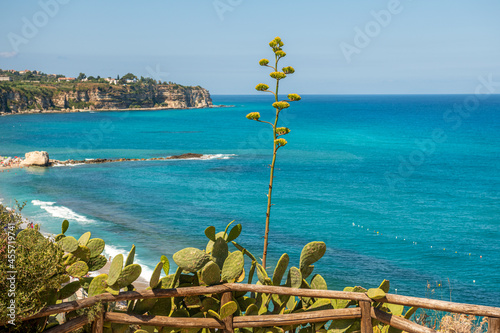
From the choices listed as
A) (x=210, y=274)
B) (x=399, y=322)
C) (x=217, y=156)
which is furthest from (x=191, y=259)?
(x=217, y=156)

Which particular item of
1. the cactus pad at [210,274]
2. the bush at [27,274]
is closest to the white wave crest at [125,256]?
the cactus pad at [210,274]

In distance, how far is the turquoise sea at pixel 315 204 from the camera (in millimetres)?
22391

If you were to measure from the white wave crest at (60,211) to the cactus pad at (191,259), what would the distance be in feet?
79.8

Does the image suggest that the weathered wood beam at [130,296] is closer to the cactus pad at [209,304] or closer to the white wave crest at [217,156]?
the cactus pad at [209,304]

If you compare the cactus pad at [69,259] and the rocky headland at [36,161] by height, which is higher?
the cactus pad at [69,259]

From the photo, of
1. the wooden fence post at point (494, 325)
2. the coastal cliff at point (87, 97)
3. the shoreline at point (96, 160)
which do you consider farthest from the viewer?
the coastal cliff at point (87, 97)

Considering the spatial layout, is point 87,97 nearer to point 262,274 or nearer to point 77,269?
point 77,269

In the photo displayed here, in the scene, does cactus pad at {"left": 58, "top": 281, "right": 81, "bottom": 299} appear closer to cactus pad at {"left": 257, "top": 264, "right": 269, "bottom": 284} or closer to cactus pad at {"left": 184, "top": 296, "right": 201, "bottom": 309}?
cactus pad at {"left": 184, "top": 296, "right": 201, "bottom": 309}

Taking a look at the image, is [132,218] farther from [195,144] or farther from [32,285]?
[195,144]

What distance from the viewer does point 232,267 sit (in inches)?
160

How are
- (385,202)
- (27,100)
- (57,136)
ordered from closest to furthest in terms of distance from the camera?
(385,202) < (57,136) < (27,100)

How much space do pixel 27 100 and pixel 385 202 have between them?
134m

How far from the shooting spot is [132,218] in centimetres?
2870

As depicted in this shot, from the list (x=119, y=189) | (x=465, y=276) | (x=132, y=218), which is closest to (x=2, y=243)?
(x=465, y=276)
